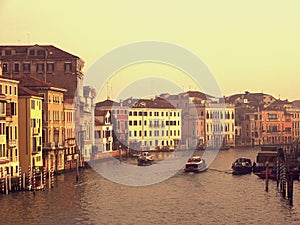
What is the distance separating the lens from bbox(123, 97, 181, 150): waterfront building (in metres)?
55.0

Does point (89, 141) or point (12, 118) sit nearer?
point (12, 118)

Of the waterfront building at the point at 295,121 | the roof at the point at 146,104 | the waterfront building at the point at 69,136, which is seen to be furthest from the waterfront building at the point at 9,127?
the waterfront building at the point at 295,121

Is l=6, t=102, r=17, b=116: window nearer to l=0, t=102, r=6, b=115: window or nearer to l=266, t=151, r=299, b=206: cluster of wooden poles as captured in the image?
l=0, t=102, r=6, b=115: window

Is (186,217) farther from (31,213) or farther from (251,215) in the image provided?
(31,213)

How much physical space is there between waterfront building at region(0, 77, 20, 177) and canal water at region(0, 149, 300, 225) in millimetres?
1687

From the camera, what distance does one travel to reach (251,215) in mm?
19156

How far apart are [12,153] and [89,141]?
14051 millimetres

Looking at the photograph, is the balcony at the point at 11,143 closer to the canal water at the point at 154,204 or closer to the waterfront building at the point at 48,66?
the canal water at the point at 154,204

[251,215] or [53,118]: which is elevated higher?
[53,118]

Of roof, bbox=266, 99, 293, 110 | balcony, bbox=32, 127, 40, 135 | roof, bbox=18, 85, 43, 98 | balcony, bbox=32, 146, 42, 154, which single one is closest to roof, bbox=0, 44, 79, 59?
roof, bbox=18, 85, 43, 98

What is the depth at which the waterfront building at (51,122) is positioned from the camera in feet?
101

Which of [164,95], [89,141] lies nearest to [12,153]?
[89,141]

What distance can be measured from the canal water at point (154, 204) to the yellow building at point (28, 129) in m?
1.37

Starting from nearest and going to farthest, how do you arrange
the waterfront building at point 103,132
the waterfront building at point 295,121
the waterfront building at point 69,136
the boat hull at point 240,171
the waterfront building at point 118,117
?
1. the boat hull at point 240,171
2. the waterfront building at point 69,136
3. the waterfront building at point 103,132
4. the waterfront building at point 118,117
5. the waterfront building at point 295,121
